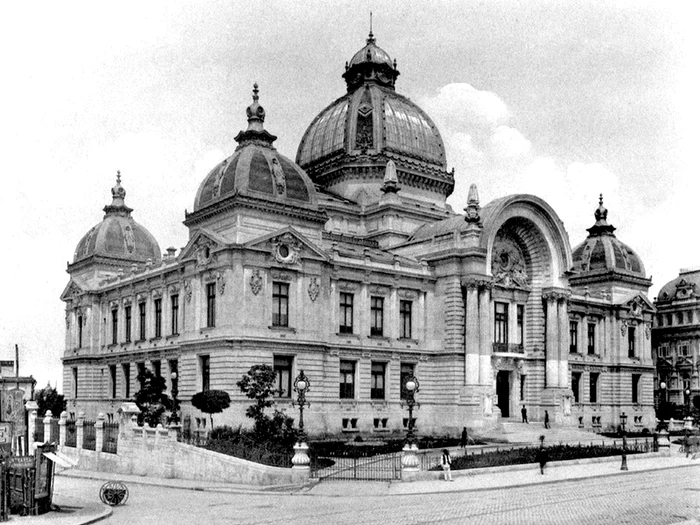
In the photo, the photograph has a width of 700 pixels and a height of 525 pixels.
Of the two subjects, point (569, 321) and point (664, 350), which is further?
point (664, 350)

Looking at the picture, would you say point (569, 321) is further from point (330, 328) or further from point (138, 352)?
point (138, 352)

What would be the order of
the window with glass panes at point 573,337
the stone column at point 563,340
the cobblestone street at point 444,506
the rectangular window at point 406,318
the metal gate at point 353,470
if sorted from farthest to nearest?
the window with glass panes at point 573,337 → the stone column at point 563,340 → the rectangular window at point 406,318 → the metal gate at point 353,470 → the cobblestone street at point 444,506

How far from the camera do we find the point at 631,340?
75.8 meters

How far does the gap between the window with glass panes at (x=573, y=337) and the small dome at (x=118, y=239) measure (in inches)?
1302

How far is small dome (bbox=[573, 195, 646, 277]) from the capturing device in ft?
253

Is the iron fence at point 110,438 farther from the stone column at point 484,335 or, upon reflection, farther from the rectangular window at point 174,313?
the stone column at point 484,335

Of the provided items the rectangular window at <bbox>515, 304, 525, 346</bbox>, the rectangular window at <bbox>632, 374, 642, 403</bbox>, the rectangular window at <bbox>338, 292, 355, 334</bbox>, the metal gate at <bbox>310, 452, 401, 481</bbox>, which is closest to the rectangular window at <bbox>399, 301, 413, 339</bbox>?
the rectangular window at <bbox>338, 292, 355, 334</bbox>

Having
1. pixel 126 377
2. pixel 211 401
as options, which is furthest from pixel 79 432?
pixel 126 377

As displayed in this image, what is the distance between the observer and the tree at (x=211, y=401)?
46250mm

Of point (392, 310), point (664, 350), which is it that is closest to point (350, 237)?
point (392, 310)

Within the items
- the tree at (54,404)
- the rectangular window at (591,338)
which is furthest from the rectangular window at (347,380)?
the tree at (54,404)

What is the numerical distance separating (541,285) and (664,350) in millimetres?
38762

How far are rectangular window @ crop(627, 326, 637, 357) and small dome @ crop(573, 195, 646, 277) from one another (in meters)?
5.04

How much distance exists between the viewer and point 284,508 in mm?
27609
